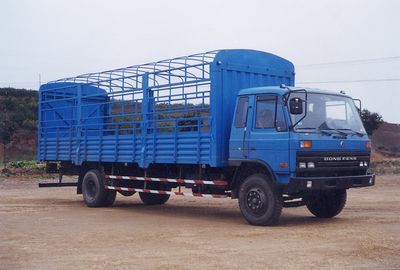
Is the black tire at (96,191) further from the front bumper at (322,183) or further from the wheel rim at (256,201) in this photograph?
the front bumper at (322,183)

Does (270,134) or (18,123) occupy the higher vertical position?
(18,123)

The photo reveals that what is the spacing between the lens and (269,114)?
1100cm

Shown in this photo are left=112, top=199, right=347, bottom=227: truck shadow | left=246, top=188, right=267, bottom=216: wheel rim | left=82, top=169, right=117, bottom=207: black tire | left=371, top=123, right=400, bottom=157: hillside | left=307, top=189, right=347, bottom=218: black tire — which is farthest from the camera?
left=371, top=123, right=400, bottom=157: hillside

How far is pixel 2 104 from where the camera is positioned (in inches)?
2386

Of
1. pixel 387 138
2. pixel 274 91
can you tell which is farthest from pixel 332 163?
pixel 387 138

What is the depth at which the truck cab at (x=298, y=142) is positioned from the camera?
1056 cm

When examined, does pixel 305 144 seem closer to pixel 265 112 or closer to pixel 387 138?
pixel 265 112

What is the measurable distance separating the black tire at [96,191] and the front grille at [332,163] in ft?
21.9

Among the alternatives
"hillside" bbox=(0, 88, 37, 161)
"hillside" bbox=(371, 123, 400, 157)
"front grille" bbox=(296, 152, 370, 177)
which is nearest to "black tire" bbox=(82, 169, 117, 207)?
"front grille" bbox=(296, 152, 370, 177)

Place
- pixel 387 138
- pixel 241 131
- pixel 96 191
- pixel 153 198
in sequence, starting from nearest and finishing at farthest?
pixel 241 131, pixel 96 191, pixel 153 198, pixel 387 138

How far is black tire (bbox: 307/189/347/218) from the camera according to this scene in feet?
40.7

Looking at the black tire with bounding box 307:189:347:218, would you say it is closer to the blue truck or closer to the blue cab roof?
the blue truck

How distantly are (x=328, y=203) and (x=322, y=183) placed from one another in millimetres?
2077

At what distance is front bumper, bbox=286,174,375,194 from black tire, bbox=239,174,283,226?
35 centimetres
